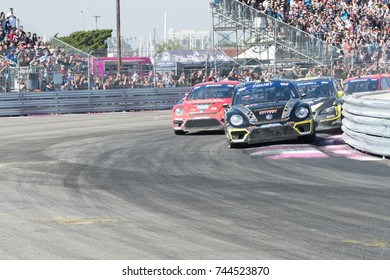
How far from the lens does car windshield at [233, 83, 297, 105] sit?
18417 millimetres

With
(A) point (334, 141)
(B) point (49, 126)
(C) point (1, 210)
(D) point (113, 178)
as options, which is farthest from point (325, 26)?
(C) point (1, 210)

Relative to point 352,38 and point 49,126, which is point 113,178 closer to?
point 49,126

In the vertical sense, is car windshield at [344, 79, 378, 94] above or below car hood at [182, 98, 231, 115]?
above

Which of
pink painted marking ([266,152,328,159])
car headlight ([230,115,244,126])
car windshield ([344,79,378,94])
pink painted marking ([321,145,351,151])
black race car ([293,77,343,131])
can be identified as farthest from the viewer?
car windshield ([344,79,378,94])

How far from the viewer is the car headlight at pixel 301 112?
56.6ft

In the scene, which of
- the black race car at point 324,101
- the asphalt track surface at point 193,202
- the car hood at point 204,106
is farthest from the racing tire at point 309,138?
the car hood at point 204,106

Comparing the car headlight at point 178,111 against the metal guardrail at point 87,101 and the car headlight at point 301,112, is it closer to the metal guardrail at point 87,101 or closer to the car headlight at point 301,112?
the car headlight at point 301,112

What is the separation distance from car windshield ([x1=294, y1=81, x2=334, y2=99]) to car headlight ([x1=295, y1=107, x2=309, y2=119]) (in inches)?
116

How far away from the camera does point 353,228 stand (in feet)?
28.1

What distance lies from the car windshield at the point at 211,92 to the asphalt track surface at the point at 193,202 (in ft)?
11.3

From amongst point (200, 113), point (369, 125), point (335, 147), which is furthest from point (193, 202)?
point (200, 113)

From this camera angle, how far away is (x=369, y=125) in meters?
15.4

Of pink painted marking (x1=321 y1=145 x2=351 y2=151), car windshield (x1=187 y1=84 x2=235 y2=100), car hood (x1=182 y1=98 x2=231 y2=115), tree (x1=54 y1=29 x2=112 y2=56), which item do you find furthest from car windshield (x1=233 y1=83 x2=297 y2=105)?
tree (x1=54 y1=29 x2=112 y2=56)

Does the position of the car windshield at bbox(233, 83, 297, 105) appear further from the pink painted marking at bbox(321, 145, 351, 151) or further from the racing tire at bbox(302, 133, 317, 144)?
the pink painted marking at bbox(321, 145, 351, 151)
